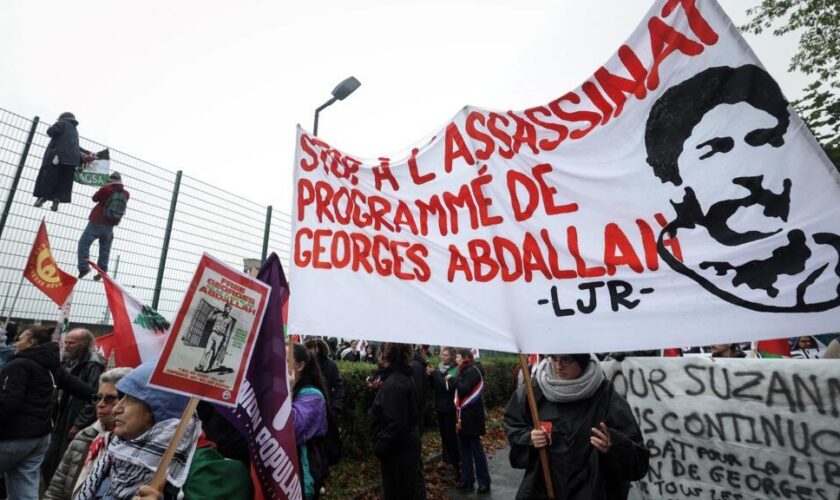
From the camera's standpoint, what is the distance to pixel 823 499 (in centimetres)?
312

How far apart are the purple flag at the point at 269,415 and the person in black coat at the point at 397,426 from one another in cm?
195

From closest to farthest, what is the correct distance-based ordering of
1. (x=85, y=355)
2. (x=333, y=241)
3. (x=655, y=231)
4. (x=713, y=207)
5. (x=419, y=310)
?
(x=713, y=207) < (x=655, y=231) < (x=419, y=310) < (x=333, y=241) < (x=85, y=355)

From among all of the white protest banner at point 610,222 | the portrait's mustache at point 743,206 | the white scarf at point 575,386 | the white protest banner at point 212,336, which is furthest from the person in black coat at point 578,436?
the white protest banner at point 212,336

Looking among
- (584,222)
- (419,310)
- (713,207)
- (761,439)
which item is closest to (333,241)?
(419,310)

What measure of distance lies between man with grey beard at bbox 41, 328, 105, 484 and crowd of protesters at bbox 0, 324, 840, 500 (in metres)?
0.01

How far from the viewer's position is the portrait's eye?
218cm

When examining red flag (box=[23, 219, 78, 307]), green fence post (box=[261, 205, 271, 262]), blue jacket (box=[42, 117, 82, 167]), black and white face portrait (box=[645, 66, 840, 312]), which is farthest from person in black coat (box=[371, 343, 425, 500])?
blue jacket (box=[42, 117, 82, 167])

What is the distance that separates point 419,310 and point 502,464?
6.61 meters

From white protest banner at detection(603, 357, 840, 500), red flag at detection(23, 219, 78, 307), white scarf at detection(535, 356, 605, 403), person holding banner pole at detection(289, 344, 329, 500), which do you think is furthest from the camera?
red flag at detection(23, 219, 78, 307)

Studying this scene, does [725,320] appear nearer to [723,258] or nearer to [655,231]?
[723,258]

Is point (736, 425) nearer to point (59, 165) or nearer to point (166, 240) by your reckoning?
point (166, 240)

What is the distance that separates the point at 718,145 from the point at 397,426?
3.58 meters

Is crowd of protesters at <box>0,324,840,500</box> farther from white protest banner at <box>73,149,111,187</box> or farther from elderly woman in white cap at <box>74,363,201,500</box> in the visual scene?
white protest banner at <box>73,149,111,187</box>

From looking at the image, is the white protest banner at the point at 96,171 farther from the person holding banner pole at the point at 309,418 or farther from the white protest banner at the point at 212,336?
the white protest banner at the point at 212,336
